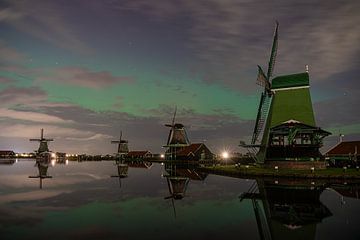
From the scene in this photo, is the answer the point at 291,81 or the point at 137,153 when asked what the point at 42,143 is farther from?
the point at 291,81

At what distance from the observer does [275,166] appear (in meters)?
45.1

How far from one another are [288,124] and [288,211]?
27132 mm

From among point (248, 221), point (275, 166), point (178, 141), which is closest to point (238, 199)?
point (248, 221)

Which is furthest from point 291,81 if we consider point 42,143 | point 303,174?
point 42,143

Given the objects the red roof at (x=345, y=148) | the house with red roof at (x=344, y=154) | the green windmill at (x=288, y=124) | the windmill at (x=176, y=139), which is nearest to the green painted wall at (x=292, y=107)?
the green windmill at (x=288, y=124)

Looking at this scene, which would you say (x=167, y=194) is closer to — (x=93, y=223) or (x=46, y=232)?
(x=93, y=223)

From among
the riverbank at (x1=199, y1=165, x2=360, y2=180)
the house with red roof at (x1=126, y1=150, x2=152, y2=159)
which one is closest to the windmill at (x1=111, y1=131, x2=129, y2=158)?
the house with red roof at (x1=126, y1=150, x2=152, y2=159)

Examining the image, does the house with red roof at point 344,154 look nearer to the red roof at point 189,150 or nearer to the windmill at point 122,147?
the red roof at point 189,150

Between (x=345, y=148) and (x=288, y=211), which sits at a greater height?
(x=345, y=148)

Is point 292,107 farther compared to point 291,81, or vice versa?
point 291,81

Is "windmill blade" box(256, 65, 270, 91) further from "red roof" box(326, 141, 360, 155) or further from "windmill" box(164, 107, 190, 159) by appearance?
"windmill" box(164, 107, 190, 159)

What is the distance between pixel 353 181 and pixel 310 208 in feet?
56.6

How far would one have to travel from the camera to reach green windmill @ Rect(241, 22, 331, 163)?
1716 inches

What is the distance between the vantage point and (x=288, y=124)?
43.8 m
